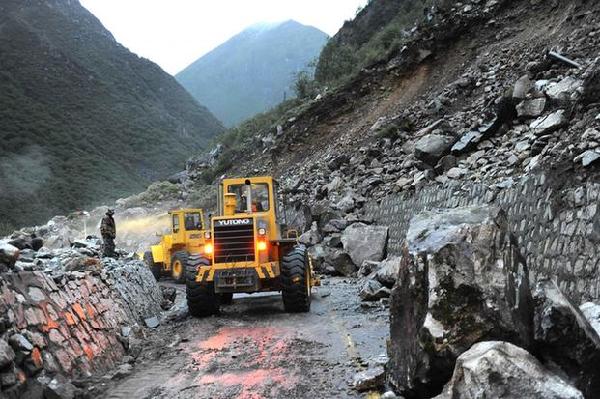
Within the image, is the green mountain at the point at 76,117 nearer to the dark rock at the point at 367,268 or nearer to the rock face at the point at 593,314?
the dark rock at the point at 367,268

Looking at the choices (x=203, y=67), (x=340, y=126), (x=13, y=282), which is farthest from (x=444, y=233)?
(x=203, y=67)

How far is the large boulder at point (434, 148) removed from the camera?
15.1m

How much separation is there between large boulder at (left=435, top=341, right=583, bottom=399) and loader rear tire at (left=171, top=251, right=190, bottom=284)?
558 inches

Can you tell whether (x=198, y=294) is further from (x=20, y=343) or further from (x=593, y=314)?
(x=593, y=314)

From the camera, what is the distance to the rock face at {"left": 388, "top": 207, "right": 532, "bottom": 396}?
13.9 feet

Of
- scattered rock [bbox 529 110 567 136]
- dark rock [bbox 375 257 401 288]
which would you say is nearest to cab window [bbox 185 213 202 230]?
dark rock [bbox 375 257 401 288]

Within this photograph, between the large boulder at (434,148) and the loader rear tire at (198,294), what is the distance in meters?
7.44

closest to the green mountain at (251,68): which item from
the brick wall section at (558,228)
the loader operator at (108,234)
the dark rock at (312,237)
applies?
the dark rock at (312,237)

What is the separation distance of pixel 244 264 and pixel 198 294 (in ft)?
Answer: 3.19

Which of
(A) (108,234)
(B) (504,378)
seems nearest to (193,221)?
(A) (108,234)

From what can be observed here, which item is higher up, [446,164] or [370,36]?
[370,36]

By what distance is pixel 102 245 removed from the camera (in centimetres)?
1301

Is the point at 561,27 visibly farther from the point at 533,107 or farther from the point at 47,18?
the point at 47,18

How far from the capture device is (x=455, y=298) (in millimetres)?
4340
